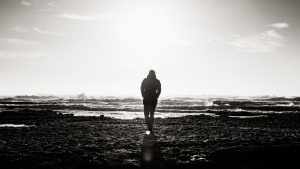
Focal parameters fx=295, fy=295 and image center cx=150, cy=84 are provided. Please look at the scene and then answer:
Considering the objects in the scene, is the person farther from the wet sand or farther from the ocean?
the ocean

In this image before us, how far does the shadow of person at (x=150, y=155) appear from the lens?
7.22 m

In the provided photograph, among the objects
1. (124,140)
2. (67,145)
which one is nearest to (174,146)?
(124,140)

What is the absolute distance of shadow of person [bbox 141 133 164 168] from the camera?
7.22m

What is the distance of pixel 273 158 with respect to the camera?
830 cm

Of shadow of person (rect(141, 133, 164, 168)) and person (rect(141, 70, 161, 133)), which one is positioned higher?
person (rect(141, 70, 161, 133))

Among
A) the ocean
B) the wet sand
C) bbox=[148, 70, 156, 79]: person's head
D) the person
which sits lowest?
the ocean

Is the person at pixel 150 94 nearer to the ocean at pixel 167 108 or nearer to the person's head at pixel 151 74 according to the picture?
the person's head at pixel 151 74

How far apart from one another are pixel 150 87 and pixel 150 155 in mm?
5448

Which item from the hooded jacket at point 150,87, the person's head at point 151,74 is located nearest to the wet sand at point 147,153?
the hooded jacket at point 150,87

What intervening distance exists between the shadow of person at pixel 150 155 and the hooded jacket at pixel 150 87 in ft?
10.4

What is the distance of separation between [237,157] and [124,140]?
165 inches

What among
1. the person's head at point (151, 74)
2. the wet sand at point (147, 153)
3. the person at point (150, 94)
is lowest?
the wet sand at point (147, 153)

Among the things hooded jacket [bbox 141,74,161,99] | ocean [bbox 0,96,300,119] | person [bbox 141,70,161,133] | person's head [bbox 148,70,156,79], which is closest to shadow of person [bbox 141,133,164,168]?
person [bbox 141,70,161,133]

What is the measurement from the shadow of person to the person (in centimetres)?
275
